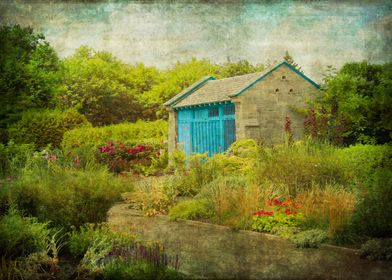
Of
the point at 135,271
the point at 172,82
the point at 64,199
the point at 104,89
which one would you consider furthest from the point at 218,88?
the point at 135,271

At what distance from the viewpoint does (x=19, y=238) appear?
702 centimetres

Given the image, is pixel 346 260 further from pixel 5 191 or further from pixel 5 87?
pixel 5 87

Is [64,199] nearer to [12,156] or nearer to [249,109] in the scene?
[12,156]

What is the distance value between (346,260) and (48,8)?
22.9 feet

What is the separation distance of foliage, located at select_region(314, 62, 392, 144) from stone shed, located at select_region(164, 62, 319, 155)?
0.82 metres

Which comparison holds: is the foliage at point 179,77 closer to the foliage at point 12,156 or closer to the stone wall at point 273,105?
the stone wall at point 273,105

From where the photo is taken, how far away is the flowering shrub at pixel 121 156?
1612cm

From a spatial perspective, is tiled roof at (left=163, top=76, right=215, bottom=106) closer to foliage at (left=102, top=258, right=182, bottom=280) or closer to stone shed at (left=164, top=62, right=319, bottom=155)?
stone shed at (left=164, top=62, right=319, bottom=155)

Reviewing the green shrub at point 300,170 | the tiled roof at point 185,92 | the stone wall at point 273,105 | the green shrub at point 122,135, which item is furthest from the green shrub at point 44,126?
the green shrub at point 300,170

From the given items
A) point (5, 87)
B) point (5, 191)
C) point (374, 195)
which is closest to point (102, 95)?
point (5, 87)

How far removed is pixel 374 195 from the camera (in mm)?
7953

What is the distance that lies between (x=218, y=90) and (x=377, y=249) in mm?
10876

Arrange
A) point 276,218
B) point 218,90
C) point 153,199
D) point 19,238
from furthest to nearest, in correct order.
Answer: point 218,90, point 153,199, point 276,218, point 19,238

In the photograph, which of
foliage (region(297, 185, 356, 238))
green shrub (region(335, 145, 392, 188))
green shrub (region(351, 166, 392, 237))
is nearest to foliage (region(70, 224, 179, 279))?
foliage (region(297, 185, 356, 238))
